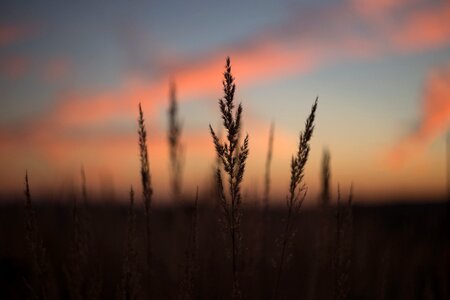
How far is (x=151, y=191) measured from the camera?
298cm

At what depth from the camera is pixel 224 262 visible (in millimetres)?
4703

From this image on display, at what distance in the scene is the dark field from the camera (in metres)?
3.35

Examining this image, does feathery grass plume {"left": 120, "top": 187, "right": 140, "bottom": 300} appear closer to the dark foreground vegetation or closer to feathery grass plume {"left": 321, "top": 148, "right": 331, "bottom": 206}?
the dark foreground vegetation

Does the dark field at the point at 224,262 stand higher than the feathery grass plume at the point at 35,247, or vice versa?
the feathery grass plume at the point at 35,247

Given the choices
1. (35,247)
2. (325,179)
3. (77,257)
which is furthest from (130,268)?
(325,179)

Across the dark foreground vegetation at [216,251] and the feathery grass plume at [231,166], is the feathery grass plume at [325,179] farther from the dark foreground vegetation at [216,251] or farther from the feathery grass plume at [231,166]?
the feathery grass plume at [231,166]

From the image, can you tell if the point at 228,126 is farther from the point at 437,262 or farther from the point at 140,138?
the point at 437,262

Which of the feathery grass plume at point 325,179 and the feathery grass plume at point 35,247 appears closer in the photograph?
the feathery grass plume at point 35,247

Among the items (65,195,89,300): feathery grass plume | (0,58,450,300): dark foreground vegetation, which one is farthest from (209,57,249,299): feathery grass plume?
(65,195,89,300): feathery grass plume

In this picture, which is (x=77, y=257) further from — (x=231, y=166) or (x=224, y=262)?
(x=224, y=262)

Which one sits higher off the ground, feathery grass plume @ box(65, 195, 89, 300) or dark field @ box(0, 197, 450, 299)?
feathery grass plume @ box(65, 195, 89, 300)

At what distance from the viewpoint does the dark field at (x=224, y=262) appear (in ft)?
11.0

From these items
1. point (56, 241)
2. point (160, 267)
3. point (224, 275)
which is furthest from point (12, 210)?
point (224, 275)

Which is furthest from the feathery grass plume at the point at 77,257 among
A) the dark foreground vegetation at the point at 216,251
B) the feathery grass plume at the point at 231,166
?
the feathery grass plume at the point at 231,166
